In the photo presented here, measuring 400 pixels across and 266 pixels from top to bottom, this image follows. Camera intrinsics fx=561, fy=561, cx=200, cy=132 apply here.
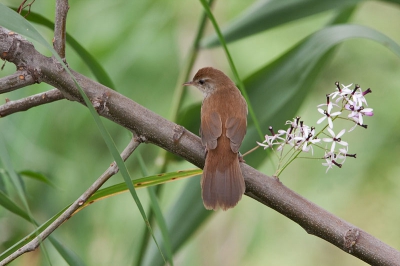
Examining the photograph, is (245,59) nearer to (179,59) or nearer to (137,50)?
(179,59)

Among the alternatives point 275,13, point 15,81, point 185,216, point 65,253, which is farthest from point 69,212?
point 275,13

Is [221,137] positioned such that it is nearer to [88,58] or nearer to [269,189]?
[88,58]

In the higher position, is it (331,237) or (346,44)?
(346,44)

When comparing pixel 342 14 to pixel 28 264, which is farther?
pixel 28 264

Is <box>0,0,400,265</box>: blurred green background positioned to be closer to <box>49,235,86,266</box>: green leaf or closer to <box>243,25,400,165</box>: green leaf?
<box>243,25,400,165</box>: green leaf

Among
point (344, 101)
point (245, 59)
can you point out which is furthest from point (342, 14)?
point (245, 59)
